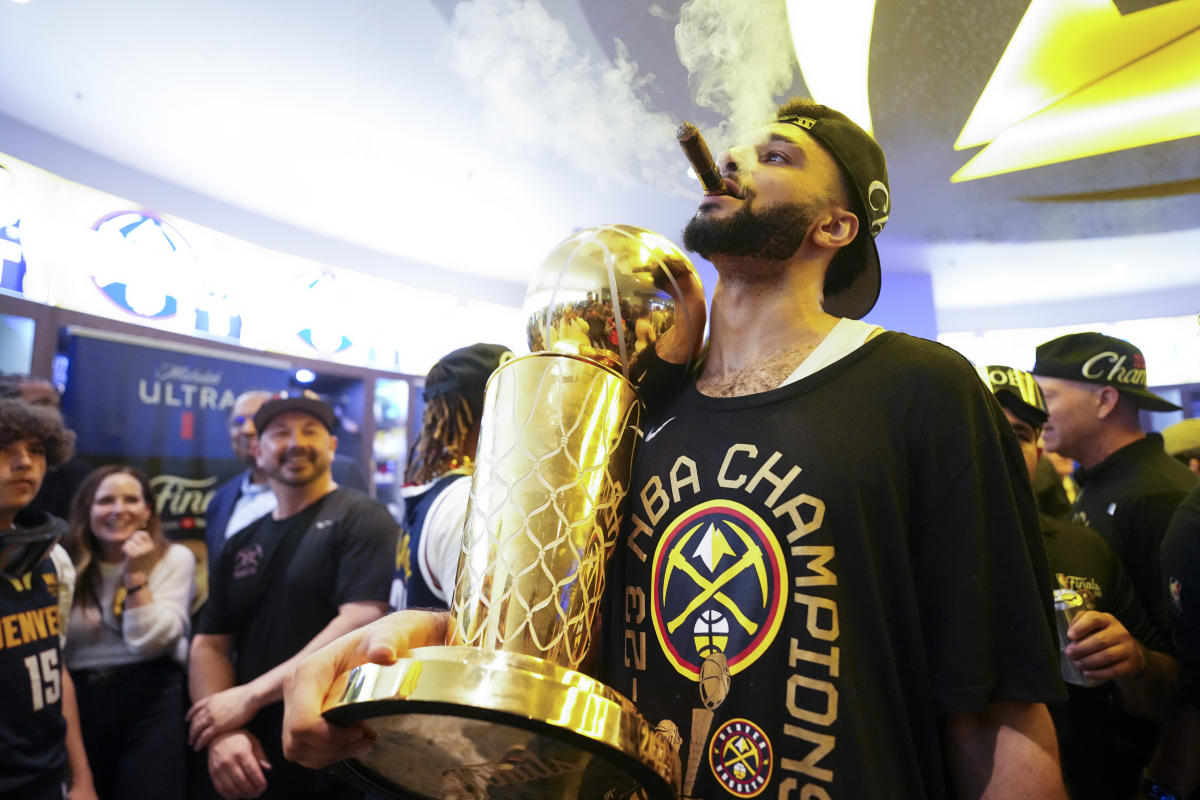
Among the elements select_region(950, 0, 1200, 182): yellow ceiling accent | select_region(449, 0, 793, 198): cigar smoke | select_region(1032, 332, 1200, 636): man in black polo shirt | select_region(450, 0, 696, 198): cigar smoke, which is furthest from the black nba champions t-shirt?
select_region(950, 0, 1200, 182): yellow ceiling accent

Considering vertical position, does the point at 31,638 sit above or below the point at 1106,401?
below

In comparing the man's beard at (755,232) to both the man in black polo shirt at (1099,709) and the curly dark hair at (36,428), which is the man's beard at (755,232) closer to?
the man in black polo shirt at (1099,709)

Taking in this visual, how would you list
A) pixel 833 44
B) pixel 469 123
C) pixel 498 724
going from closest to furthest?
pixel 498 724
pixel 833 44
pixel 469 123

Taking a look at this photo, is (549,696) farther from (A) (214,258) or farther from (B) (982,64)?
(A) (214,258)

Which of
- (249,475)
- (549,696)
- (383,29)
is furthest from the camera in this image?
(249,475)

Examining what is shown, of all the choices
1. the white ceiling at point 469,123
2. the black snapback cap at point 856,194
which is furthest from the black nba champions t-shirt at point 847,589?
the white ceiling at point 469,123

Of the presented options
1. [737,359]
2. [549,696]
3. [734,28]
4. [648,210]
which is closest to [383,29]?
[648,210]

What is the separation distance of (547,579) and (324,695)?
0.22 metres

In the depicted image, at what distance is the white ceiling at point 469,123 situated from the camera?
6.09ft

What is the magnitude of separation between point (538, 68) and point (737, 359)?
1.50 meters

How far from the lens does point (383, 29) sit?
2395 millimetres

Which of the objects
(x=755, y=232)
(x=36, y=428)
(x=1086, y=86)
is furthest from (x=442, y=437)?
(x=1086, y=86)

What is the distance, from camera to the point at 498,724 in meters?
0.52

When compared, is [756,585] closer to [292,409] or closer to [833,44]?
[833,44]
